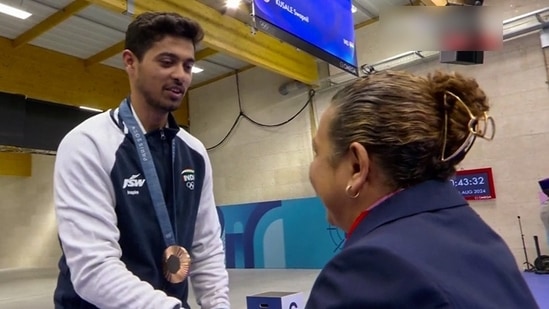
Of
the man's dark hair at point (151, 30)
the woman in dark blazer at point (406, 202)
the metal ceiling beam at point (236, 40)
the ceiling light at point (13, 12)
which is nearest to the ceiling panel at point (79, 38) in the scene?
the ceiling light at point (13, 12)

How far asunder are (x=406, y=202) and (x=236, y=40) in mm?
5922

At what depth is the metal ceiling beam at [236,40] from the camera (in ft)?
16.5

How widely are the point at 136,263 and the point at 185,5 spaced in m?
4.87

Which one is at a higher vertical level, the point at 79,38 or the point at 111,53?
the point at 79,38

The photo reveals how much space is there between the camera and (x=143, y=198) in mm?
1070

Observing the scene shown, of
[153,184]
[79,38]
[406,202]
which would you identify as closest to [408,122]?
[406,202]

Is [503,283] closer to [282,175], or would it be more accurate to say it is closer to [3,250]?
[282,175]

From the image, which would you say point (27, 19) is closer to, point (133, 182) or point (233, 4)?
point (233, 4)

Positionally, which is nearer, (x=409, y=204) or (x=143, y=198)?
(x=409, y=204)

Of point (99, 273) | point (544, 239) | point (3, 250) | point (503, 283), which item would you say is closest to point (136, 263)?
point (99, 273)

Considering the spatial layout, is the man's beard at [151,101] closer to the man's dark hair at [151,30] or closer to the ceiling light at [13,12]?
the man's dark hair at [151,30]

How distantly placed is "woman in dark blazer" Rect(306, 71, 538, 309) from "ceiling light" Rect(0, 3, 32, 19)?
6592 millimetres

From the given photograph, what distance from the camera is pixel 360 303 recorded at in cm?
50

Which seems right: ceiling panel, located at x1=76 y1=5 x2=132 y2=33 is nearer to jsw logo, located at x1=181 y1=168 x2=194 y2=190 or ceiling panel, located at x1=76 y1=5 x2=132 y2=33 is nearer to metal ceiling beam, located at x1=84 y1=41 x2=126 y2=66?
metal ceiling beam, located at x1=84 y1=41 x2=126 y2=66
